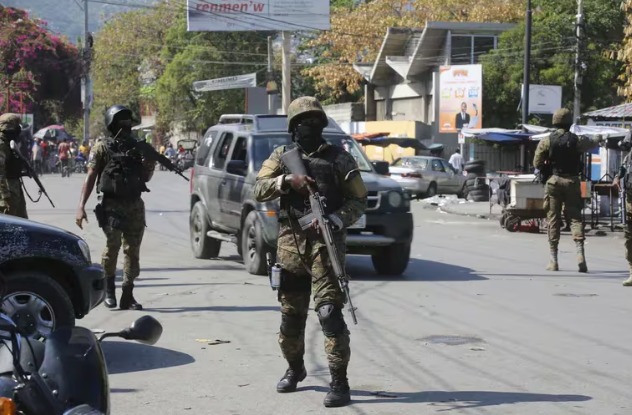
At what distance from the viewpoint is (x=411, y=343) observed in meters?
9.00

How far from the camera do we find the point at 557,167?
14078mm

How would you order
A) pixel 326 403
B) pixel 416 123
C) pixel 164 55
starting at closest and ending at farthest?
pixel 326 403 < pixel 416 123 < pixel 164 55

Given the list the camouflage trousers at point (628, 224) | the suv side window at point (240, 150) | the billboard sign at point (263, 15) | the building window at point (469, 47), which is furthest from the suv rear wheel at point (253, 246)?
the billboard sign at point (263, 15)

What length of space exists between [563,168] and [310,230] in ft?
25.5

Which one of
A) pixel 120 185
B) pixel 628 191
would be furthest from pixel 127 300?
pixel 628 191

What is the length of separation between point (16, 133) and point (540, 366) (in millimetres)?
5910

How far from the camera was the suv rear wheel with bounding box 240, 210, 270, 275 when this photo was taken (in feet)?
43.6

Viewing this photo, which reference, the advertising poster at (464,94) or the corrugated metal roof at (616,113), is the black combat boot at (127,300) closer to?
the corrugated metal roof at (616,113)

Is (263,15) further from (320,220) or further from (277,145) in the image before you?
(320,220)

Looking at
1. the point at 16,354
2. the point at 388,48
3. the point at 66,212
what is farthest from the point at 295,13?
the point at 16,354

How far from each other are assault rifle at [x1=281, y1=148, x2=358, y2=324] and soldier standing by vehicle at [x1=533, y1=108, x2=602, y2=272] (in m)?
7.71

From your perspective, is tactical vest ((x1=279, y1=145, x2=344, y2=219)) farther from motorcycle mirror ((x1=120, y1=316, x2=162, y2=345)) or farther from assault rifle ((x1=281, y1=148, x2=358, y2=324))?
motorcycle mirror ((x1=120, y1=316, x2=162, y2=345))

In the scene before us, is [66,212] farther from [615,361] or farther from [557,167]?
[615,361]

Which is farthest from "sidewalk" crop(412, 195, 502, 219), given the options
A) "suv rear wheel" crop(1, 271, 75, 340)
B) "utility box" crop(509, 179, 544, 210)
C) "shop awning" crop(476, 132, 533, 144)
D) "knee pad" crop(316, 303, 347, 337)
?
"knee pad" crop(316, 303, 347, 337)
